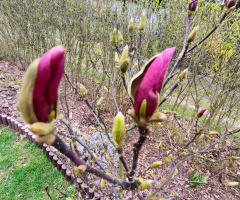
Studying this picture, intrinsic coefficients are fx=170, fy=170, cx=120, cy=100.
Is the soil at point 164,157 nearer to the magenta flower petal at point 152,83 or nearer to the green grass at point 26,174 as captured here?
the green grass at point 26,174

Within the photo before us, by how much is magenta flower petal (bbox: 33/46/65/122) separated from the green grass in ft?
8.77

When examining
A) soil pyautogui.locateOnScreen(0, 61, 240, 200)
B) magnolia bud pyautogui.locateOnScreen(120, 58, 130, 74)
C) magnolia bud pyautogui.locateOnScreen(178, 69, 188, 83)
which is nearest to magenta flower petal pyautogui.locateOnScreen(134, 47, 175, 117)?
magnolia bud pyautogui.locateOnScreen(120, 58, 130, 74)

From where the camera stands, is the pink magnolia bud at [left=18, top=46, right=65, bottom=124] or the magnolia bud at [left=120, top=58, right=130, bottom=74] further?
the magnolia bud at [left=120, top=58, right=130, bottom=74]

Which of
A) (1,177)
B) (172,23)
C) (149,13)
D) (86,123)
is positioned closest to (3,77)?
(86,123)

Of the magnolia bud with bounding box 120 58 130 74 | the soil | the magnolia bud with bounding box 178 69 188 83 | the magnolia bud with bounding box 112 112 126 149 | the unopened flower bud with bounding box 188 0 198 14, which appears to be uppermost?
the unopened flower bud with bounding box 188 0 198 14

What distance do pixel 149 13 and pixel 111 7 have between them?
97cm

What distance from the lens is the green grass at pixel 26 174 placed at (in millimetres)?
2619

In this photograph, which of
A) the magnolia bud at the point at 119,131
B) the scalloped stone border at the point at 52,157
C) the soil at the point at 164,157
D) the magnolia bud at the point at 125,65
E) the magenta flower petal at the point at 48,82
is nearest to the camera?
the magenta flower petal at the point at 48,82

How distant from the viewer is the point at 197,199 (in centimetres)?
284

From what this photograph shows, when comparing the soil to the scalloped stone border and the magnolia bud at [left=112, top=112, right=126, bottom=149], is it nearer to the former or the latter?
the scalloped stone border

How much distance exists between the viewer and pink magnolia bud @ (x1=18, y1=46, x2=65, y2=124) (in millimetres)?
350

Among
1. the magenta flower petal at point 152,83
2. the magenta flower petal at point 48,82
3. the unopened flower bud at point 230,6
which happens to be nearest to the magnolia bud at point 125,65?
the magenta flower petal at point 152,83

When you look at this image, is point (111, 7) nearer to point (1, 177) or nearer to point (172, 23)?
point (172, 23)

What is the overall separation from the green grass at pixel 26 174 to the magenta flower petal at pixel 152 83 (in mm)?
2707
